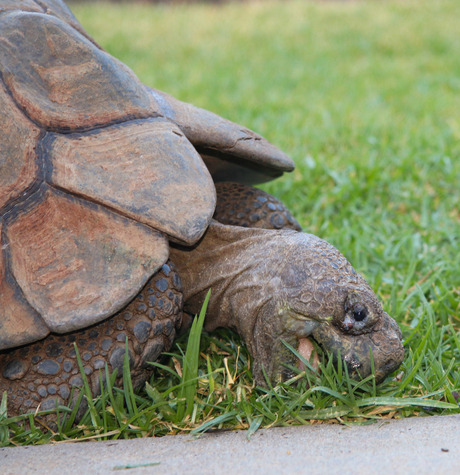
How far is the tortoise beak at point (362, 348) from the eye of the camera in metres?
1.74

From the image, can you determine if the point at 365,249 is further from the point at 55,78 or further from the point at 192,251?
the point at 55,78

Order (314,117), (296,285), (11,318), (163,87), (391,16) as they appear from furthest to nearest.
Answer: (391,16), (163,87), (314,117), (296,285), (11,318)

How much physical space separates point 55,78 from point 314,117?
Result: 347cm

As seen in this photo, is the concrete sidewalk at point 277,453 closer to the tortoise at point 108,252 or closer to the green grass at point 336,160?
the green grass at point 336,160

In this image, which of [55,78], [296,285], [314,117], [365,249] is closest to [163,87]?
[314,117]

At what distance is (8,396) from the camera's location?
1771mm

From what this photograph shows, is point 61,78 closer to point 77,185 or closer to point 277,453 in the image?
point 77,185

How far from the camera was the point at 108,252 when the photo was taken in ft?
5.63

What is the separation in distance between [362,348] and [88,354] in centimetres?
76

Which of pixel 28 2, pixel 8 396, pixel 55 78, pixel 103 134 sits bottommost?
pixel 8 396

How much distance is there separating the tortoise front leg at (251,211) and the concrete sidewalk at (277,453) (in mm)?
953

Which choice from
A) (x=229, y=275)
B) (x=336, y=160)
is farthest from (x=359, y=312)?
(x=336, y=160)

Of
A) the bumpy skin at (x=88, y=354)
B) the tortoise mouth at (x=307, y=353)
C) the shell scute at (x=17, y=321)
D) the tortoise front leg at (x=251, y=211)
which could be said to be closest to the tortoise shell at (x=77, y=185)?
the shell scute at (x=17, y=321)

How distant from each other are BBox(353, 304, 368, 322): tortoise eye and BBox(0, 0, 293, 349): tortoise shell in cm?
47
